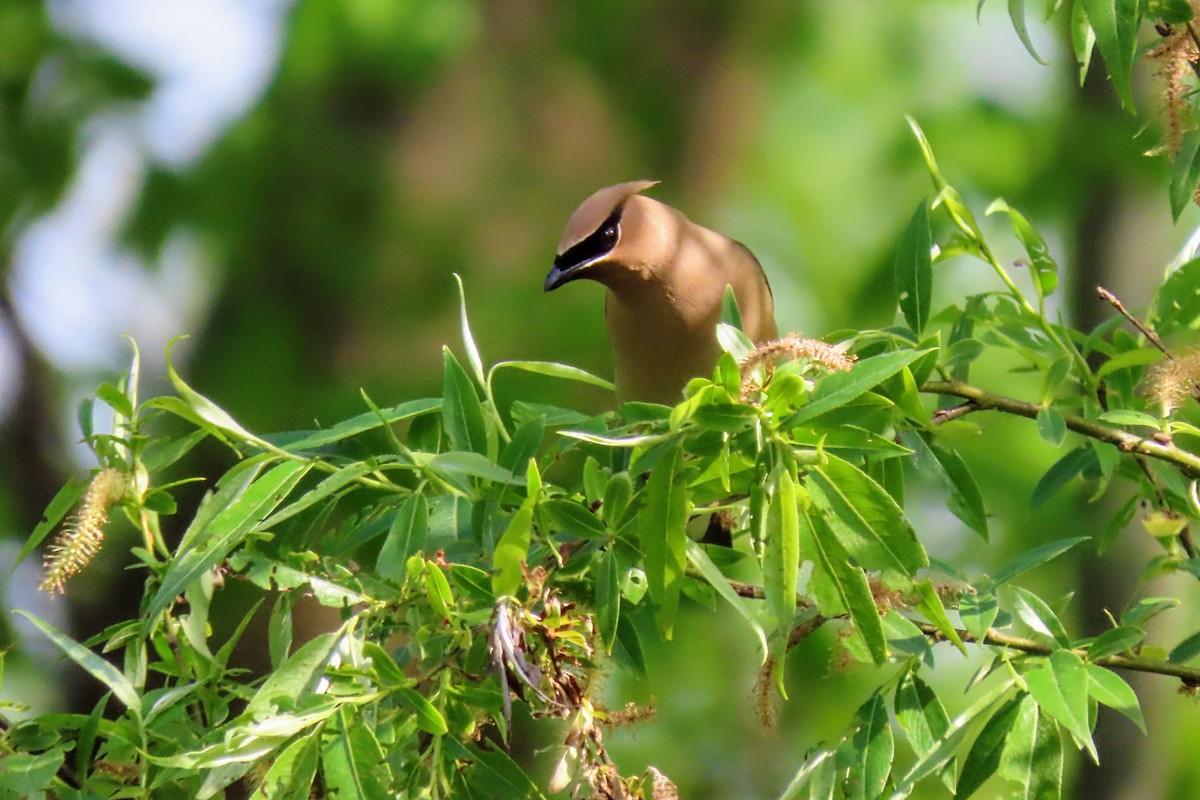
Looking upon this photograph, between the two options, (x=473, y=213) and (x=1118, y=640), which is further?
(x=473, y=213)

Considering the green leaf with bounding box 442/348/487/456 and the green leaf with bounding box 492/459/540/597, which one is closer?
the green leaf with bounding box 492/459/540/597

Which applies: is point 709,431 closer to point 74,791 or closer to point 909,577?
point 909,577

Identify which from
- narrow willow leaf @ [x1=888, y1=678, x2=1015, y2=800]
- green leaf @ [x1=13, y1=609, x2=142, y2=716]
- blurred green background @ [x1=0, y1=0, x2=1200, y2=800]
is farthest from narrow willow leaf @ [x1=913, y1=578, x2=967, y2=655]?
blurred green background @ [x1=0, y1=0, x2=1200, y2=800]

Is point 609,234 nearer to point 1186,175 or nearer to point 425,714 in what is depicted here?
point 1186,175

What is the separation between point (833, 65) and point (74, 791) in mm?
9734

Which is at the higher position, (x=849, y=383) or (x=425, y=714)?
(x=849, y=383)

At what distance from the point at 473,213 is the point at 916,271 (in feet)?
20.3

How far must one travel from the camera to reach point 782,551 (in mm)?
1381

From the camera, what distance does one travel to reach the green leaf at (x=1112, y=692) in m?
1.57

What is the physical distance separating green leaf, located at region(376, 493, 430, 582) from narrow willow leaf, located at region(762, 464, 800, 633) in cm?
44

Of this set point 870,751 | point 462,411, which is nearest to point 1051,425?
point 870,751

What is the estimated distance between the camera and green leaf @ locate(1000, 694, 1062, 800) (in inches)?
64.7

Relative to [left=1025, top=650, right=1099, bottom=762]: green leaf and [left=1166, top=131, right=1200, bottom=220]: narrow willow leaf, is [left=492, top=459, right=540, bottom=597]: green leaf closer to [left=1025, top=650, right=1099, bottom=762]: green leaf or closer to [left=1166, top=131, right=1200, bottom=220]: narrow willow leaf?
[left=1025, top=650, right=1099, bottom=762]: green leaf

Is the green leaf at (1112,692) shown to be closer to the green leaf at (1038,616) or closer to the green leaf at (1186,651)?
the green leaf at (1038,616)
